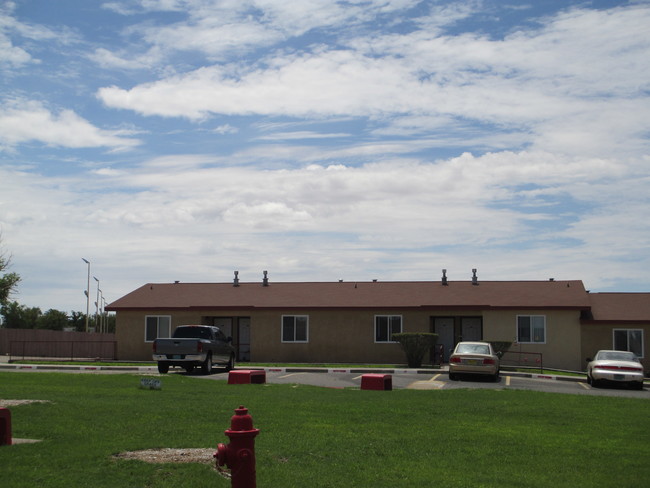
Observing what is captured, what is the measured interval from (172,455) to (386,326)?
28.4m

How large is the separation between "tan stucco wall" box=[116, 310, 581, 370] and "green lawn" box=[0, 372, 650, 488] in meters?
17.7

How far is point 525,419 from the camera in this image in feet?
44.3

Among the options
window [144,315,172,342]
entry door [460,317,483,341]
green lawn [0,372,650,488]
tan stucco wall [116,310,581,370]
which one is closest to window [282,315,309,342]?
tan stucco wall [116,310,581,370]

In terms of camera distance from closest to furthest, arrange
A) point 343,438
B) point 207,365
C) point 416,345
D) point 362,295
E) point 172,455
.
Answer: point 172,455 → point 343,438 → point 207,365 → point 416,345 → point 362,295

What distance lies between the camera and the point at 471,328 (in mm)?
37812

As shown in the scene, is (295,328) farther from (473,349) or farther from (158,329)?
(473,349)

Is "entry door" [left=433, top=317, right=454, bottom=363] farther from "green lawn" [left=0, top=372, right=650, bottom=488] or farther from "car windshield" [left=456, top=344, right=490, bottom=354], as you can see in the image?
"green lawn" [left=0, top=372, right=650, bottom=488]

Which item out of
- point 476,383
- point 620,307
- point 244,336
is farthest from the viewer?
point 244,336

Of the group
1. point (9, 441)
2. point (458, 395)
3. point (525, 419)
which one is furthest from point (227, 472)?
point (458, 395)

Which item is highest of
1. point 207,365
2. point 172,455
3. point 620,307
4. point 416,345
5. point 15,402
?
point 620,307

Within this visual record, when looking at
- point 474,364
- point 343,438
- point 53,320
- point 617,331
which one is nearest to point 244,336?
point 474,364

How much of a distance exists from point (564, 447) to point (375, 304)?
26.7 m

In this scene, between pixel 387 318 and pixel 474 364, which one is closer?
pixel 474 364

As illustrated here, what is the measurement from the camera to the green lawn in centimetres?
820
